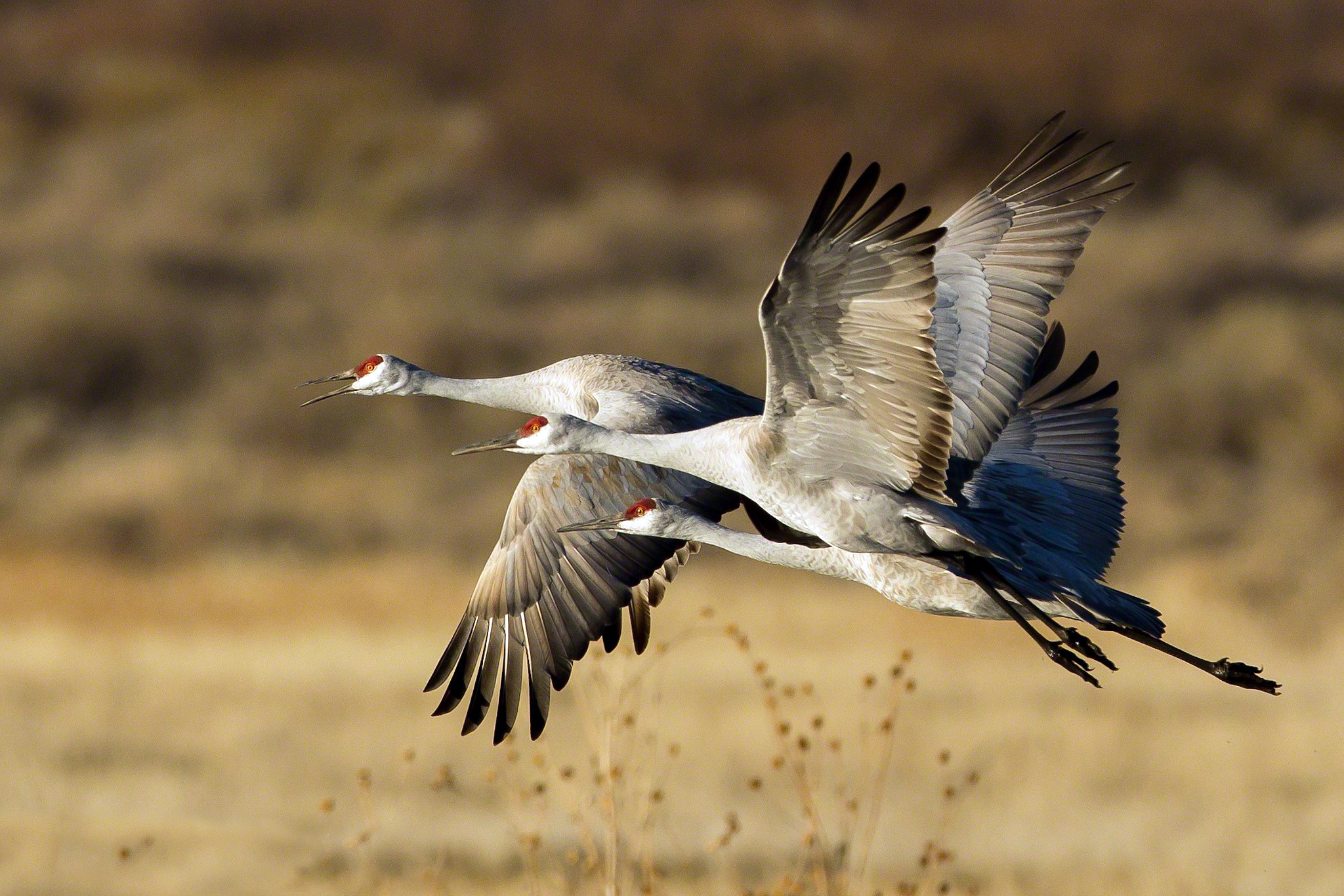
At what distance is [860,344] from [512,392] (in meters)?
2.44

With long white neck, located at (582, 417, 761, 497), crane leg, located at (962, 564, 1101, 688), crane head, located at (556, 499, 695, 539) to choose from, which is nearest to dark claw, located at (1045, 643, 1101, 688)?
crane leg, located at (962, 564, 1101, 688)

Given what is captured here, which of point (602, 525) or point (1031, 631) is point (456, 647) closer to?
point (602, 525)

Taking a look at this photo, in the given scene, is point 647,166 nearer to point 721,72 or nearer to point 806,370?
point 721,72

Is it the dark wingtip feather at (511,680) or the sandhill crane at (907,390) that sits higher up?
the sandhill crane at (907,390)

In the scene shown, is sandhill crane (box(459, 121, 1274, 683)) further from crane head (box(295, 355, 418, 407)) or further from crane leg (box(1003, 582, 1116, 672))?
crane head (box(295, 355, 418, 407))

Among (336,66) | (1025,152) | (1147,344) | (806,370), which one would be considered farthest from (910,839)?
(336,66)

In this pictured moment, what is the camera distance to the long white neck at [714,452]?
19.1 ft

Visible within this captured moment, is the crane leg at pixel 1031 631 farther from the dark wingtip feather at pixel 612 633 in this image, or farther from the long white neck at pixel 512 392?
the long white neck at pixel 512 392

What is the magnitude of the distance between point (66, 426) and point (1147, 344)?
1229 centimetres

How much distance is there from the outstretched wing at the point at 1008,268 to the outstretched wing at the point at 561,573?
1368 mm

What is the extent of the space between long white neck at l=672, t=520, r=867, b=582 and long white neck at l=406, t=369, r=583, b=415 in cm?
103

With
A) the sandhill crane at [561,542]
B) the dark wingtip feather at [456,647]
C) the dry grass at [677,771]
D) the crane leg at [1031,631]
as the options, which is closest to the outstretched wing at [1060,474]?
the crane leg at [1031,631]

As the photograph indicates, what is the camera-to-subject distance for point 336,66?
24609 millimetres

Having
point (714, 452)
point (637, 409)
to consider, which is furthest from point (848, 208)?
point (637, 409)
